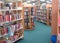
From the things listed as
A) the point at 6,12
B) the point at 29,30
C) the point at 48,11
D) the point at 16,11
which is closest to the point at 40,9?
the point at 48,11

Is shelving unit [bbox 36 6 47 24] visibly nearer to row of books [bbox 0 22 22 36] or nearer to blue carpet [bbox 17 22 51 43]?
blue carpet [bbox 17 22 51 43]

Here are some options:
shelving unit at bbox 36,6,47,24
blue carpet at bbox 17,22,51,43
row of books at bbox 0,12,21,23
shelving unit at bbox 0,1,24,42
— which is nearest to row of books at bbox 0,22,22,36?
shelving unit at bbox 0,1,24,42

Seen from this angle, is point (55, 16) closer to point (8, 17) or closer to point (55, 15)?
point (55, 15)

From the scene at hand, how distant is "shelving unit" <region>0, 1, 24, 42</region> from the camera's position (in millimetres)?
5527

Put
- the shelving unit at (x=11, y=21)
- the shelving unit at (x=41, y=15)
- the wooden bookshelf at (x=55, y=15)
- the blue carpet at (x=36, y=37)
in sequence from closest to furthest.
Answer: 1. the wooden bookshelf at (x=55, y=15)
2. the shelving unit at (x=11, y=21)
3. the blue carpet at (x=36, y=37)
4. the shelving unit at (x=41, y=15)

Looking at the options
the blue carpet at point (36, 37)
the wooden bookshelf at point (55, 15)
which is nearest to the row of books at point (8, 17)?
the blue carpet at point (36, 37)

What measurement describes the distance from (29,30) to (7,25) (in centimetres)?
349

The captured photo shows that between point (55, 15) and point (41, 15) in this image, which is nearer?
point (55, 15)

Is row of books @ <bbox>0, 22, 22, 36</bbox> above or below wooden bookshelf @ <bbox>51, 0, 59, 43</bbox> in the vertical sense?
below

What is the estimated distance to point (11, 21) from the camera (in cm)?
611

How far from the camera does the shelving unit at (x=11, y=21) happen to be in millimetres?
5527

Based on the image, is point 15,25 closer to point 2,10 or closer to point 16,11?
point 16,11

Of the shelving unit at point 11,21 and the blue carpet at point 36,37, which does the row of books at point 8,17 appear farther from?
the blue carpet at point 36,37

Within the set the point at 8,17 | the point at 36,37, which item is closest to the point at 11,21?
the point at 8,17
